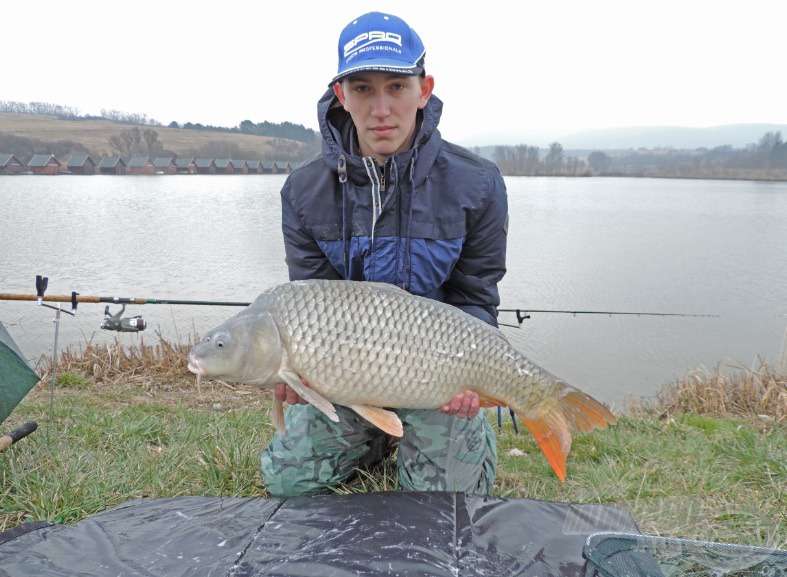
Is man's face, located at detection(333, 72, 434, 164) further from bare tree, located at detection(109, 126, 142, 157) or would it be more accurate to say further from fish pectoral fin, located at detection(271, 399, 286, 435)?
bare tree, located at detection(109, 126, 142, 157)

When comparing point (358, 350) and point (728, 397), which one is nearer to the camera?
point (358, 350)

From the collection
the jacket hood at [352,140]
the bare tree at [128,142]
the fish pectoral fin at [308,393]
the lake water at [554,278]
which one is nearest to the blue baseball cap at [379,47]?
the jacket hood at [352,140]

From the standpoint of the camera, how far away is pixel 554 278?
7.32 m

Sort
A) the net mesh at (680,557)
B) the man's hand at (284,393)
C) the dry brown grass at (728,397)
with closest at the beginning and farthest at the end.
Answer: the net mesh at (680,557) < the man's hand at (284,393) < the dry brown grass at (728,397)

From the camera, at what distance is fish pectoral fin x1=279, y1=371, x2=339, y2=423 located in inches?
52.6

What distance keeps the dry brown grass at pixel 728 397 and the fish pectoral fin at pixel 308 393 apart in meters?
2.17

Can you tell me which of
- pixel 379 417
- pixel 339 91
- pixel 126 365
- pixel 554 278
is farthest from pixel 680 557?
pixel 554 278

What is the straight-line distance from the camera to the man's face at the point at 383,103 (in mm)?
1556

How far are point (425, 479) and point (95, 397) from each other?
6.44 feet

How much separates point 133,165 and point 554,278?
981 inches

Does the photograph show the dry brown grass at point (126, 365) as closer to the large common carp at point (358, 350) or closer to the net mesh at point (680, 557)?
the large common carp at point (358, 350)

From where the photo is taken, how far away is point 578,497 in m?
1.78

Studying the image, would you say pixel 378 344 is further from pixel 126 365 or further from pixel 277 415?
pixel 126 365

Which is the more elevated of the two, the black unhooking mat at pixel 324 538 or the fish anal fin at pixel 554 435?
the fish anal fin at pixel 554 435
